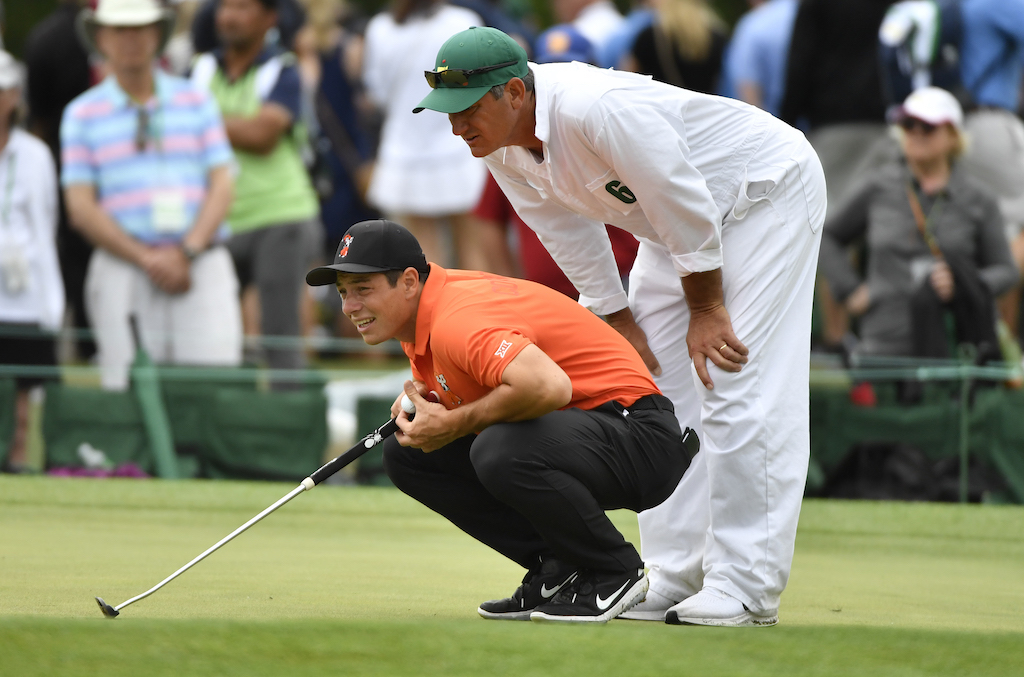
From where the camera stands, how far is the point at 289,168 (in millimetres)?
9180

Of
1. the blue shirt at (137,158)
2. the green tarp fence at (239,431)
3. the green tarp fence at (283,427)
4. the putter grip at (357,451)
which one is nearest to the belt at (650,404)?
the putter grip at (357,451)

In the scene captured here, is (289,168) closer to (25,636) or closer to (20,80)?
(20,80)

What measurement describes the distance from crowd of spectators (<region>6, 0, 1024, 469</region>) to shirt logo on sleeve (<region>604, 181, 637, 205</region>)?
13.1 ft

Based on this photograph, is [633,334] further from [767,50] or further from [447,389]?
[767,50]

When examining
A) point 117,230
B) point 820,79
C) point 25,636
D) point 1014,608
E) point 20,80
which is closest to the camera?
point 25,636

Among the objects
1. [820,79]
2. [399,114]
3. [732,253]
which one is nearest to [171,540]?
[732,253]

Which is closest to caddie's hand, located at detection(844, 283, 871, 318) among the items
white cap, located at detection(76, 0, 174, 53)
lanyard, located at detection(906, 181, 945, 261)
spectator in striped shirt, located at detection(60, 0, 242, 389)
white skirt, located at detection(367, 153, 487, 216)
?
lanyard, located at detection(906, 181, 945, 261)

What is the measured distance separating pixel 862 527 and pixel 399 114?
460cm

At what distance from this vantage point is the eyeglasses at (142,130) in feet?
27.1

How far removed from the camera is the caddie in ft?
13.0

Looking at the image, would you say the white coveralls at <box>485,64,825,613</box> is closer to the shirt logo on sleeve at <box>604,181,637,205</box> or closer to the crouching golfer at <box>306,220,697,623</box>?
the shirt logo on sleeve at <box>604,181,637,205</box>

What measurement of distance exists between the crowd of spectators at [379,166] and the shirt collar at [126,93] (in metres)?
0.02

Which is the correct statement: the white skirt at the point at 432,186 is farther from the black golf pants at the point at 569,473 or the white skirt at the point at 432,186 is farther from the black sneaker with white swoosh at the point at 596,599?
the black sneaker with white swoosh at the point at 596,599

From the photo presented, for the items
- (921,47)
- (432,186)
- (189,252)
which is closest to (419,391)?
(189,252)
